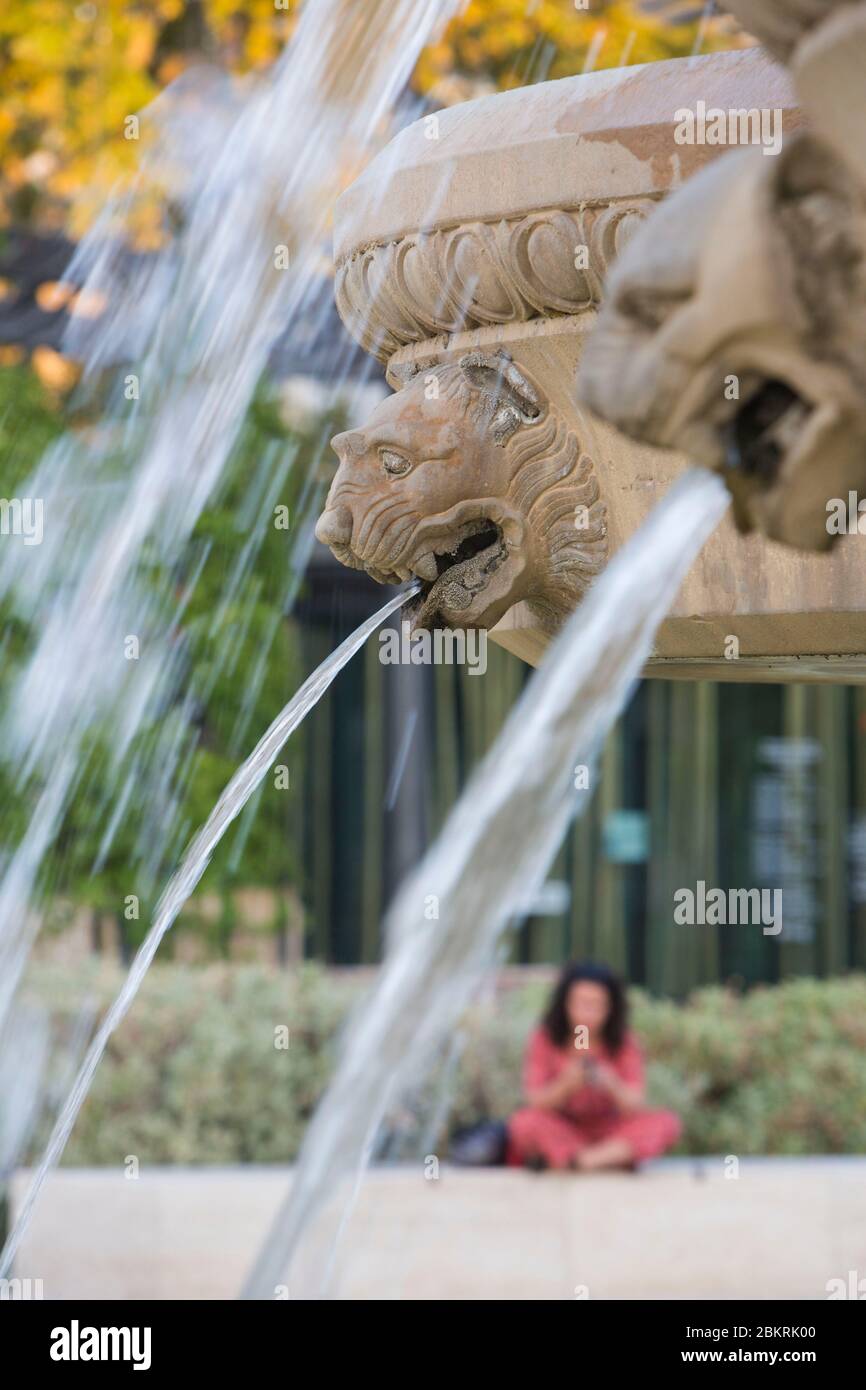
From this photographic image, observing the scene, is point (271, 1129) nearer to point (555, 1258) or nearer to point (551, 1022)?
point (551, 1022)

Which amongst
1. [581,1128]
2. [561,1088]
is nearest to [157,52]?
[561,1088]

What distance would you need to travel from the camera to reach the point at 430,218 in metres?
2.70

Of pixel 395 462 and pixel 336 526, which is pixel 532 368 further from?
pixel 336 526

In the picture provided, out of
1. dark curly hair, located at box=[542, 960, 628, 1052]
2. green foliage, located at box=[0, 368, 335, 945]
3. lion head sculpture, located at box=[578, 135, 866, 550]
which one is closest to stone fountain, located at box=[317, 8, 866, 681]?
lion head sculpture, located at box=[578, 135, 866, 550]

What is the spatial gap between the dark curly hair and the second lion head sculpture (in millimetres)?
3267

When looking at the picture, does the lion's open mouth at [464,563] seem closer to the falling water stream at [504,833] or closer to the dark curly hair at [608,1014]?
the falling water stream at [504,833]

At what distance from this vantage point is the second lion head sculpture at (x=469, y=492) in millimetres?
2742

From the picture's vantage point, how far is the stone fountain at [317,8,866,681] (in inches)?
100.0

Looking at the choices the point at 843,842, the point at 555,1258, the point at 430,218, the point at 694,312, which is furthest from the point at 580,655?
the point at 843,842

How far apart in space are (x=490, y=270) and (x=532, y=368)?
0.51ft

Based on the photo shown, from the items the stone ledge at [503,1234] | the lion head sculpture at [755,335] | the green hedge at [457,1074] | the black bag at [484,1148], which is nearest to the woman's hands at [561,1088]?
the black bag at [484,1148]

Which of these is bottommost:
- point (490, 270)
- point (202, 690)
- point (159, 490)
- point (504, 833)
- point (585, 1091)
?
point (585, 1091)

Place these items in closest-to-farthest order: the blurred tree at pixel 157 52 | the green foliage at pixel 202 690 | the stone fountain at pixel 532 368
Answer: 1. the stone fountain at pixel 532 368
2. the green foliage at pixel 202 690
3. the blurred tree at pixel 157 52

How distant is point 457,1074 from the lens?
21.1 feet
